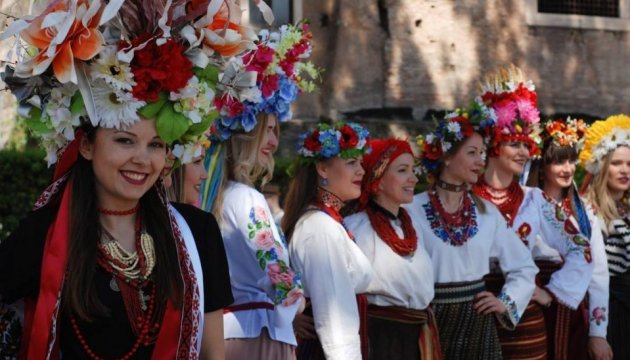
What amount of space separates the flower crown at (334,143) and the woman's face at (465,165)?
790mm

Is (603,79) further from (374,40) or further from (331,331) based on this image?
(331,331)

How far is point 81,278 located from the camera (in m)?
3.40

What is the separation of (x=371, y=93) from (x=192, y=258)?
41.8ft

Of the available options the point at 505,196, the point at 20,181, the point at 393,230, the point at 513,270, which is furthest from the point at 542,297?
the point at 20,181

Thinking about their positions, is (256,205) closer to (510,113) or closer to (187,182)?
(187,182)

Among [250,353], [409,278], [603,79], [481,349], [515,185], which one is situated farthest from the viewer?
[603,79]

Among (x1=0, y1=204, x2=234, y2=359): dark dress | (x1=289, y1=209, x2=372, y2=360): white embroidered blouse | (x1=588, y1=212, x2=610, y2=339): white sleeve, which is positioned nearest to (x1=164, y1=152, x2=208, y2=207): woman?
(x1=289, y1=209, x2=372, y2=360): white embroidered blouse

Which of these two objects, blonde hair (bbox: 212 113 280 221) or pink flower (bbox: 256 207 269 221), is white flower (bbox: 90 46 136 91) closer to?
pink flower (bbox: 256 207 269 221)

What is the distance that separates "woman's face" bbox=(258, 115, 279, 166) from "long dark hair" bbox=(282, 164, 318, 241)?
0.59 meters

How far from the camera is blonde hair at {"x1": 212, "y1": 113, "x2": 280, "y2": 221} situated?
5.39 metres

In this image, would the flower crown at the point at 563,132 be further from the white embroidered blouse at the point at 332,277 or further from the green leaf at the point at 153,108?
the green leaf at the point at 153,108

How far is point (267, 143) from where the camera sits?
18.0 feet

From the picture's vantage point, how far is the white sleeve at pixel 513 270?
677 centimetres

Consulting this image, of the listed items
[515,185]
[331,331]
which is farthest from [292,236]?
[515,185]
